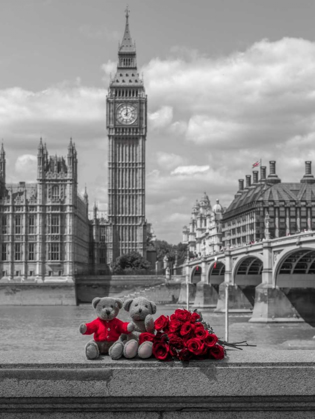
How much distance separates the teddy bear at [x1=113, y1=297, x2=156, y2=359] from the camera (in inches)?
240

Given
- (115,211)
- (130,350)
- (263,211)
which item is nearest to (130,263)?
(115,211)

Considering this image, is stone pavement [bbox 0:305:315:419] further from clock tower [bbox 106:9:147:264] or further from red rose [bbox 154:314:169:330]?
clock tower [bbox 106:9:147:264]

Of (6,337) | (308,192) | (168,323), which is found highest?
(308,192)

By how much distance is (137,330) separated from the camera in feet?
24.0

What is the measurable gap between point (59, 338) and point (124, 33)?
107536 millimetres

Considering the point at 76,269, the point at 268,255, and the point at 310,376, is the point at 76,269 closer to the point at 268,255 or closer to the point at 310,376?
the point at 268,255

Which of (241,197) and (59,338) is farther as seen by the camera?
(241,197)

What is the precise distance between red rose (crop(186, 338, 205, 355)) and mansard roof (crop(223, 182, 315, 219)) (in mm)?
111812

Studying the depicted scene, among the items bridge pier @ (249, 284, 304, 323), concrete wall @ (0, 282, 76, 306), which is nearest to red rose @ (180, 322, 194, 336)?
bridge pier @ (249, 284, 304, 323)

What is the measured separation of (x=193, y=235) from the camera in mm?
170875

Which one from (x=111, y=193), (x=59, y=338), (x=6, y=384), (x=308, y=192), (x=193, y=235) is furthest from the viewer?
(x=193, y=235)

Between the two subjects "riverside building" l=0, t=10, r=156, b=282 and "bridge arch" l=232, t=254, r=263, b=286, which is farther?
"riverside building" l=0, t=10, r=156, b=282

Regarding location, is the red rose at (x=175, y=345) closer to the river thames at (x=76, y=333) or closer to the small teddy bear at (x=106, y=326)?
the small teddy bear at (x=106, y=326)

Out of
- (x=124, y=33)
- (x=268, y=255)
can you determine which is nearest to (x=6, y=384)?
(x=268, y=255)
